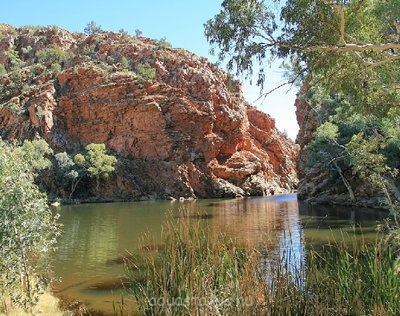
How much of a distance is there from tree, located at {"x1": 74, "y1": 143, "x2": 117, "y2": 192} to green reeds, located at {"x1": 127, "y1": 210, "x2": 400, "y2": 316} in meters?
52.5

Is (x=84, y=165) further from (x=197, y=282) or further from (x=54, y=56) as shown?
(x=197, y=282)

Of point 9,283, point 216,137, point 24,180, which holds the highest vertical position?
point 216,137

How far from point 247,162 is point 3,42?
2053 inches

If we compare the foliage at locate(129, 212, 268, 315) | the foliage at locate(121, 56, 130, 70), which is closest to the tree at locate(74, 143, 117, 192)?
the foliage at locate(121, 56, 130, 70)

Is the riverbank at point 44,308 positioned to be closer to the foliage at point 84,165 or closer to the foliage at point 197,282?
the foliage at point 197,282

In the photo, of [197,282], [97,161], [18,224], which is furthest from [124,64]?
[197,282]

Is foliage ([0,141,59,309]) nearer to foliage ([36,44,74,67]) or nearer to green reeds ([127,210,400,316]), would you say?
green reeds ([127,210,400,316])

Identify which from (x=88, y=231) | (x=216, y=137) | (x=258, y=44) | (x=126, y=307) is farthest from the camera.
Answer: (x=216, y=137)

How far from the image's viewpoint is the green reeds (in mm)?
5742

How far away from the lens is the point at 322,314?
5781mm

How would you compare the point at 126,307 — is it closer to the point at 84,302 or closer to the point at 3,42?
the point at 84,302

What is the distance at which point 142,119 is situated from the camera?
2613 inches

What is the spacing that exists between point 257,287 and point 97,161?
178 ft

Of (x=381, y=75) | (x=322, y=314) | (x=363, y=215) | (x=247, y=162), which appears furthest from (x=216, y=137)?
(x=322, y=314)
